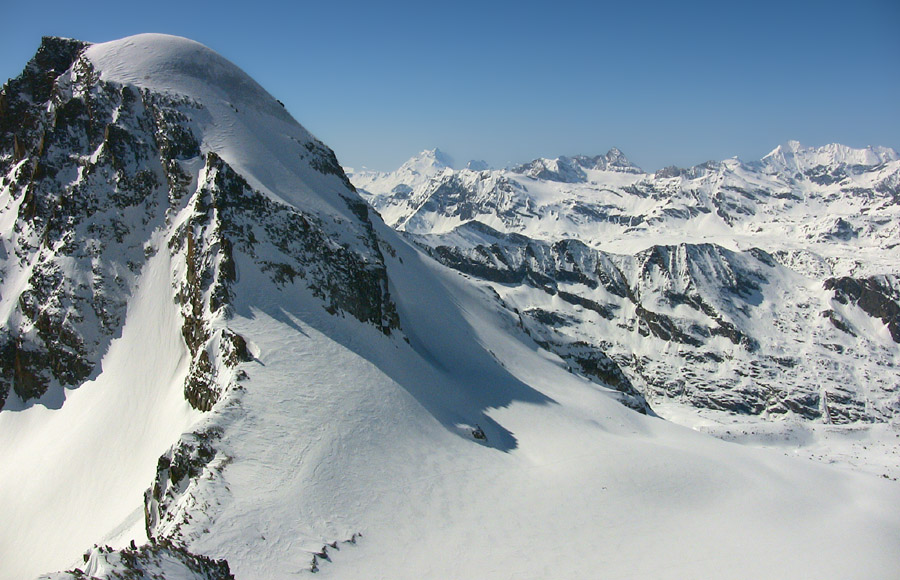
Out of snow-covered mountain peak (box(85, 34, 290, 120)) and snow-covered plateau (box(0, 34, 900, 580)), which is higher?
snow-covered mountain peak (box(85, 34, 290, 120))

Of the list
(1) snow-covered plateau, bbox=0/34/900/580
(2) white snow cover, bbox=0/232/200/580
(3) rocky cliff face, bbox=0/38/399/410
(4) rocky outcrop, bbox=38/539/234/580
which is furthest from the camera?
(3) rocky cliff face, bbox=0/38/399/410

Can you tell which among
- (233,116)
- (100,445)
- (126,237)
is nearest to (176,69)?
(233,116)

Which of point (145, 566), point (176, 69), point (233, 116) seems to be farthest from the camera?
point (176, 69)

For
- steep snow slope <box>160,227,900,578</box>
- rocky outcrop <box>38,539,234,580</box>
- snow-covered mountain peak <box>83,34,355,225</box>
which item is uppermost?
snow-covered mountain peak <box>83,34,355,225</box>

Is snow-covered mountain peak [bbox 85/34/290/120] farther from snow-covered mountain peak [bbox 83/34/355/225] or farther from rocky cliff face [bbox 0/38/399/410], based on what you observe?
rocky cliff face [bbox 0/38/399/410]

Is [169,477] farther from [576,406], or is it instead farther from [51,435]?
[576,406]

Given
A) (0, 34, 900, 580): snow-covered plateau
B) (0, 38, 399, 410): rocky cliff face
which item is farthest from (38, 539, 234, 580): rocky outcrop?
(0, 38, 399, 410): rocky cliff face

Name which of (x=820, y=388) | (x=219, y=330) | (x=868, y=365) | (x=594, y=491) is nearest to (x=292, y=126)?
(x=219, y=330)

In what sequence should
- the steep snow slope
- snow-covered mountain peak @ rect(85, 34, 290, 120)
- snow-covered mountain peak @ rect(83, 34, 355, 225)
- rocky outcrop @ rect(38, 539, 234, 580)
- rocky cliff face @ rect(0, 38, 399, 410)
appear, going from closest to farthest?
rocky outcrop @ rect(38, 539, 234, 580), the steep snow slope, rocky cliff face @ rect(0, 38, 399, 410), snow-covered mountain peak @ rect(83, 34, 355, 225), snow-covered mountain peak @ rect(85, 34, 290, 120)

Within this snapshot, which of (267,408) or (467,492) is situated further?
(467,492)

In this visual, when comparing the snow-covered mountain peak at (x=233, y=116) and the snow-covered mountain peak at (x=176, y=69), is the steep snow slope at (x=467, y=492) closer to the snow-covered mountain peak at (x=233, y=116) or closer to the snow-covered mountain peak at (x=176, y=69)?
the snow-covered mountain peak at (x=233, y=116)

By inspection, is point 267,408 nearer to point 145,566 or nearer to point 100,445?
point 145,566
